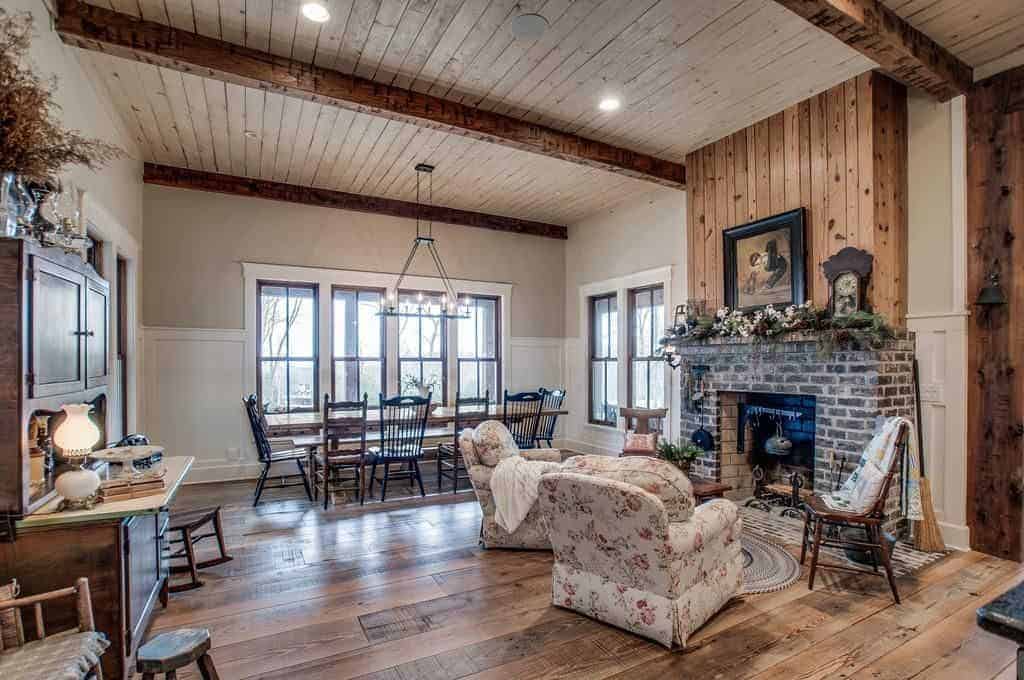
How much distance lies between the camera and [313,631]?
8.94 feet

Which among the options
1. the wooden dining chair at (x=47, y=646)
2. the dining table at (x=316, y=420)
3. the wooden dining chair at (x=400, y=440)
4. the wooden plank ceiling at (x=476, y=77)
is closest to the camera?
the wooden dining chair at (x=47, y=646)

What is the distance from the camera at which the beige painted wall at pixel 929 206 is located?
382 centimetres

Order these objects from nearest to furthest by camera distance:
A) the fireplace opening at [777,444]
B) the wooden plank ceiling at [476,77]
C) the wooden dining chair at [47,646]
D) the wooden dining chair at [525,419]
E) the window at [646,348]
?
1. the wooden dining chair at [47,646]
2. the wooden plank ceiling at [476,77]
3. the fireplace opening at [777,444]
4. the wooden dining chair at [525,419]
5. the window at [646,348]

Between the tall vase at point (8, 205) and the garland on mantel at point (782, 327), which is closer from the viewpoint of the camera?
the tall vase at point (8, 205)

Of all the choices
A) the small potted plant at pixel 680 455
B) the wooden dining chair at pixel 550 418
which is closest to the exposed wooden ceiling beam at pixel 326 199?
the wooden dining chair at pixel 550 418

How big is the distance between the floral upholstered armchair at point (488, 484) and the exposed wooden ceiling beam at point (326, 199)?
3894mm

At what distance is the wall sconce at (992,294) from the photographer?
3504 millimetres

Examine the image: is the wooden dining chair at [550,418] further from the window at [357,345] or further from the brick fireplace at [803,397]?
the window at [357,345]

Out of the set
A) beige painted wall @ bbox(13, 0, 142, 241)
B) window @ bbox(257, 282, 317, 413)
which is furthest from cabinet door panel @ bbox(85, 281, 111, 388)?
window @ bbox(257, 282, 317, 413)

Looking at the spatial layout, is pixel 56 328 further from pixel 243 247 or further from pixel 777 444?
pixel 777 444

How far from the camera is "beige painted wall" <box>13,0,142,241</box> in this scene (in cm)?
283

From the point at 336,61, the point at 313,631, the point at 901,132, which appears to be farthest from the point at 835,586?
the point at 336,61

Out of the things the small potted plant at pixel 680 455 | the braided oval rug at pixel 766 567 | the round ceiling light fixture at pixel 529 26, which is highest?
the round ceiling light fixture at pixel 529 26

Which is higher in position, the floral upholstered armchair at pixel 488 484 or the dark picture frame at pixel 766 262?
the dark picture frame at pixel 766 262
